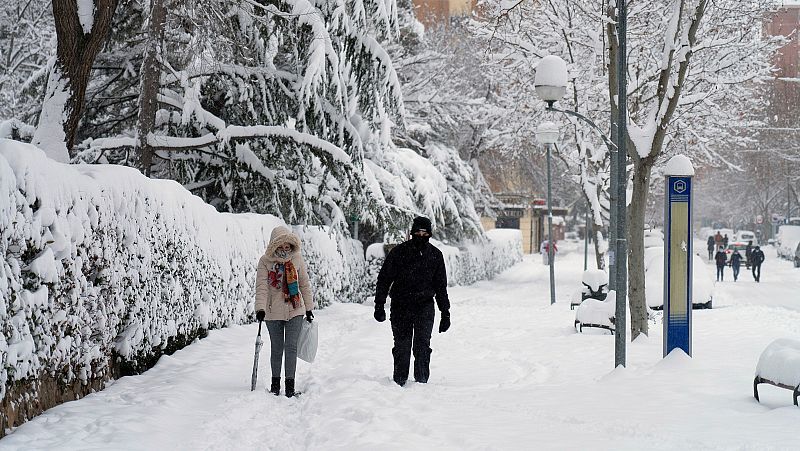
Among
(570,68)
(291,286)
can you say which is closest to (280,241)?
(291,286)

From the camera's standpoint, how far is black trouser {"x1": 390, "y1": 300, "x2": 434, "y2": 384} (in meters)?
8.94

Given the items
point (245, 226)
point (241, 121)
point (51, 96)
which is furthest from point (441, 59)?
point (51, 96)

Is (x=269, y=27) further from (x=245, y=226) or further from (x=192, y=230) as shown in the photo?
(x=192, y=230)

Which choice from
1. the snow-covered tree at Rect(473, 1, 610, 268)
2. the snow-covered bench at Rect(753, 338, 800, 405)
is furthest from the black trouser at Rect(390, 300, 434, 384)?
the snow-covered tree at Rect(473, 1, 610, 268)

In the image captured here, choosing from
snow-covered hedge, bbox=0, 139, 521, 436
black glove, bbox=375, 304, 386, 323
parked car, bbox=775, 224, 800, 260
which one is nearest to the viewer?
snow-covered hedge, bbox=0, 139, 521, 436

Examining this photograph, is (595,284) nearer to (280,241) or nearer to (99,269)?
(280,241)

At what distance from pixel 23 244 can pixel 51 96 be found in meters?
5.53

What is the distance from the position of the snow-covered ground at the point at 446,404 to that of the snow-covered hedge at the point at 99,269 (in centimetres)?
37

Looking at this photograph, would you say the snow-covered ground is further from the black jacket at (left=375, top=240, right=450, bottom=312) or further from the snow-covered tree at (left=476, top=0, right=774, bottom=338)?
the snow-covered tree at (left=476, top=0, right=774, bottom=338)

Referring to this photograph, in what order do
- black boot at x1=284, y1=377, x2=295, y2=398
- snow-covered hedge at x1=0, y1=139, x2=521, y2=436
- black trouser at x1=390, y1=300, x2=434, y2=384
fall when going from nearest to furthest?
snow-covered hedge at x1=0, y1=139, x2=521, y2=436
black boot at x1=284, y1=377, x2=295, y2=398
black trouser at x1=390, y1=300, x2=434, y2=384

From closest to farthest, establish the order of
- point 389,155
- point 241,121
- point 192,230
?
point 192,230, point 241,121, point 389,155

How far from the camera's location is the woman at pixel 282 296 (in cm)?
845

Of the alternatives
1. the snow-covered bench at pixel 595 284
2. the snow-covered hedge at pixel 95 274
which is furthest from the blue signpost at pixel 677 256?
the snow-covered bench at pixel 595 284

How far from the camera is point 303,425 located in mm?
6938
